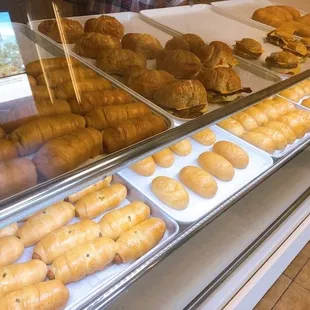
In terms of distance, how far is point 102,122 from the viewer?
814mm

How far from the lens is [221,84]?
0.99 m

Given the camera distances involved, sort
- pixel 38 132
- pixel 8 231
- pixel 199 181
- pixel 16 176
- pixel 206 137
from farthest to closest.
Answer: pixel 206 137 < pixel 199 181 < pixel 8 231 < pixel 38 132 < pixel 16 176

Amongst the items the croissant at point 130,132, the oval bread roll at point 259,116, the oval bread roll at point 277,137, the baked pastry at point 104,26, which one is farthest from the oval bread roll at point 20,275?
the oval bread roll at point 259,116

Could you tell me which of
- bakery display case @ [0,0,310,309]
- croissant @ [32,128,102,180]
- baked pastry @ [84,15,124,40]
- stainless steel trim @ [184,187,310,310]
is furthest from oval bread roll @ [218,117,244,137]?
croissant @ [32,128,102,180]

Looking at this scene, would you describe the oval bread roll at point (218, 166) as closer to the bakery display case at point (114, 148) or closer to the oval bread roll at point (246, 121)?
the bakery display case at point (114, 148)

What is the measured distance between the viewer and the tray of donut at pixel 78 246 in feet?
2.36

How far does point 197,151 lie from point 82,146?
0.60 meters

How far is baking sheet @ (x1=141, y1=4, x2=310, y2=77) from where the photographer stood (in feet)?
4.53

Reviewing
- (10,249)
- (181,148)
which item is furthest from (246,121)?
(10,249)

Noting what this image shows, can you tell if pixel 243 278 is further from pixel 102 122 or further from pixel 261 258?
pixel 102 122

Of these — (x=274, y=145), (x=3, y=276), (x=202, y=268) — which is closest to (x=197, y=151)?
(x=274, y=145)

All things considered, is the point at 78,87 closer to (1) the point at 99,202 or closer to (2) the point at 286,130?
(1) the point at 99,202

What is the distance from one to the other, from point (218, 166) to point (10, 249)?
63 cm

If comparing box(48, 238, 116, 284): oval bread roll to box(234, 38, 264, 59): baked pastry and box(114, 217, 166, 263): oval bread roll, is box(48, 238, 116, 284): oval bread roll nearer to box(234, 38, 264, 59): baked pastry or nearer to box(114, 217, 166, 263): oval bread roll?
box(114, 217, 166, 263): oval bread roll
